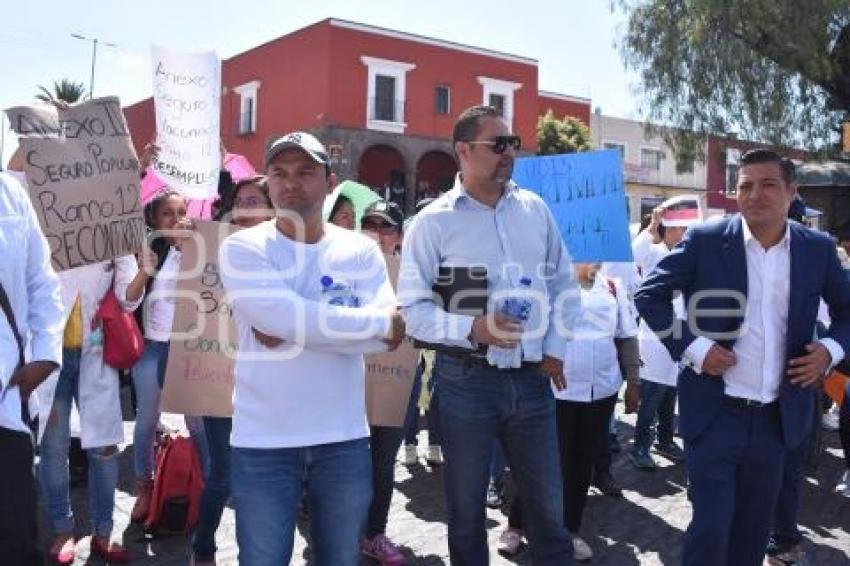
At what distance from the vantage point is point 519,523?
4.46 m

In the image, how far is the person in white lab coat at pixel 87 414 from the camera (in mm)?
3895

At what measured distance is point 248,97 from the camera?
1296 inches

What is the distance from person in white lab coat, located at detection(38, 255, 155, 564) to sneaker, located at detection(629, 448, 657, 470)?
379 centimetres

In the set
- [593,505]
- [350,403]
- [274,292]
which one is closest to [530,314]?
[350,403]

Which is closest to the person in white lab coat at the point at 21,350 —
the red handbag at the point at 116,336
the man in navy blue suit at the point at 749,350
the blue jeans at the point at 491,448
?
the red handbag at the point at 116,336

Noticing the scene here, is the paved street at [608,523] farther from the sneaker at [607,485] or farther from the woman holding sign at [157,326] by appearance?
the woman holding sign at [157,326]

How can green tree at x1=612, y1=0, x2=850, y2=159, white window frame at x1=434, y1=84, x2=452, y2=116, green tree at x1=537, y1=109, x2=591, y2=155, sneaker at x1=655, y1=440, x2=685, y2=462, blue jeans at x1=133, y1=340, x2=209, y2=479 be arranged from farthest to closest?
green tree at x1=537, y1=109, x2=591, y2=155 < white window frame at x1=434, y1=84, x2=452, y2=116 < green tree at x1=612, y1=0, x2=850, y2=159 < sneaker at x1=655, y1=440, x2=685, y2=462 < blue jeans at x1=133, y1=340, x2=209, y2=479

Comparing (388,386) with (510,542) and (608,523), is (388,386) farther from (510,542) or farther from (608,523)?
(608,523)

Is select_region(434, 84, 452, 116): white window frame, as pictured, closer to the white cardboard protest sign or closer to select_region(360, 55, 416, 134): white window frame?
select_region(360, 55, 416, 134): white window frame

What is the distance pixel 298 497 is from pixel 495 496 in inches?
111

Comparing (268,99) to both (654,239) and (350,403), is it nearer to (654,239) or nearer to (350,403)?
(654,239)

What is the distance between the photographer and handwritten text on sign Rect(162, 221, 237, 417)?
3.58 m

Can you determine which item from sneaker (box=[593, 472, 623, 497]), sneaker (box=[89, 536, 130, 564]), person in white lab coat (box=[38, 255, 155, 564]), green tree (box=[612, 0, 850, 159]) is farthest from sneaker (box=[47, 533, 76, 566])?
green tree (box=[612, 0, 850, 159])

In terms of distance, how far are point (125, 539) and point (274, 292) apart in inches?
102
